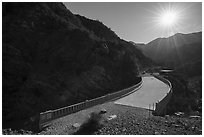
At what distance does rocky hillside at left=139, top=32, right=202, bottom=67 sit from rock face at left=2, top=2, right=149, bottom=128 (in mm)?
98056

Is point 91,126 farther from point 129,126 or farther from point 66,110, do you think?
point 66,110

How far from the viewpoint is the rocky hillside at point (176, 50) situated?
126363 millimetres

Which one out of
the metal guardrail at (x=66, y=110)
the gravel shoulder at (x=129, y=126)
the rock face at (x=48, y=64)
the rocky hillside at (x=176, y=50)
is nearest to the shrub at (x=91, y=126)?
the gravel shoulder at (x=129, y=126)

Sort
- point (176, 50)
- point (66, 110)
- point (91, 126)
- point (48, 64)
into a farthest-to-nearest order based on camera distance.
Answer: point (176, 50) < point (48, 64) < point (66, 110) < point (91, 126)

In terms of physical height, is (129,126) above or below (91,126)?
below

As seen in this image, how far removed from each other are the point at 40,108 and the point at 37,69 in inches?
200

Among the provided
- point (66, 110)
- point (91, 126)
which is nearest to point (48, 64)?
point (66, 110)

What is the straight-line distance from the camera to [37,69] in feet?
69.7

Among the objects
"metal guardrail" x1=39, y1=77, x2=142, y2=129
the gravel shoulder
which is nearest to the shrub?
the gravel shoulder

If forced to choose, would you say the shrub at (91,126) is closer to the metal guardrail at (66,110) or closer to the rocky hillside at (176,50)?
the metal guardrail at (66,110)

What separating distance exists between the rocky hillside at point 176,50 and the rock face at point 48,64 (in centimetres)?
9806

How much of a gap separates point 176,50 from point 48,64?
13791 centimetres

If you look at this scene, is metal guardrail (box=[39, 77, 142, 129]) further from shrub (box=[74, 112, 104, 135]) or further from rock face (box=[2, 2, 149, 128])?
rock face (box=[2, 2, 149, 128])

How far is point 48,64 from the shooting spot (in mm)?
22250
